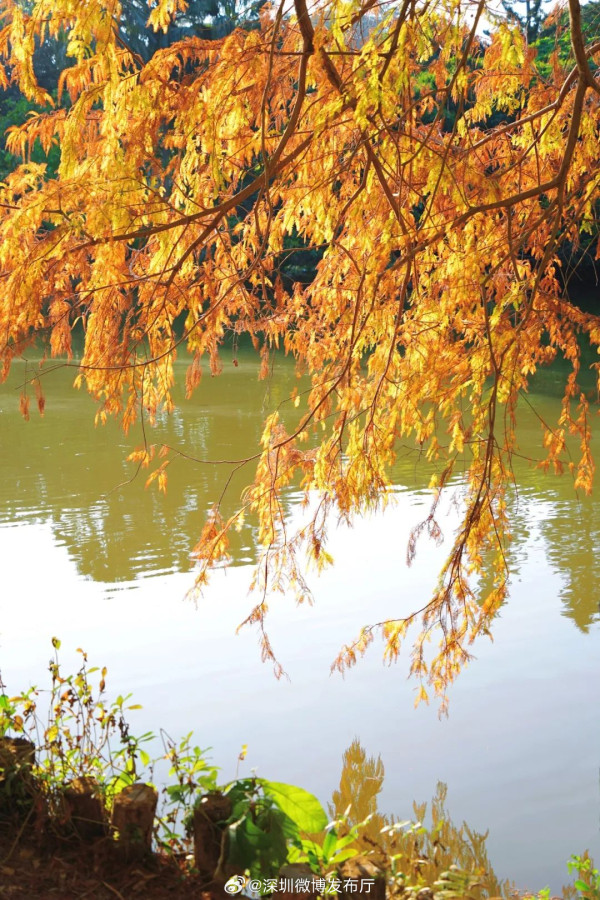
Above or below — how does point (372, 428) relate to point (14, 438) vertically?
above

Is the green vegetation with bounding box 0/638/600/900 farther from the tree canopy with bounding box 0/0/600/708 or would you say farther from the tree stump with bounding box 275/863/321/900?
the tree canopy with bounding box 0/0/600/708

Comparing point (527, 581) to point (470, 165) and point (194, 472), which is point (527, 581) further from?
point (194, 472)

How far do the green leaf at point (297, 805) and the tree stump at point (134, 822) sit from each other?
0.74 ft

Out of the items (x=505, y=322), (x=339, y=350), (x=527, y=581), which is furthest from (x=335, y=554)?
(x=505, y=322)

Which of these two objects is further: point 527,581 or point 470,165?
point 527,581

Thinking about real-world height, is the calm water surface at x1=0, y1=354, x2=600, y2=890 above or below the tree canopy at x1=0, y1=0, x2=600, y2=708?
below

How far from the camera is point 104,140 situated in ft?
8.07

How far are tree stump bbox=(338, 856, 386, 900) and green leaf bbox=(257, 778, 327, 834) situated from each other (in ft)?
0.93

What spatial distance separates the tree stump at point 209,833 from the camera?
1.94 m

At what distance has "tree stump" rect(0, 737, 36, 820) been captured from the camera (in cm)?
204

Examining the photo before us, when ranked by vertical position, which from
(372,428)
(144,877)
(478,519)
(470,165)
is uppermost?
(470,165)

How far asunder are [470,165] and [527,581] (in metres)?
2.41

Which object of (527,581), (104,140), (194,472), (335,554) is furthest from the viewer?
(194,472)

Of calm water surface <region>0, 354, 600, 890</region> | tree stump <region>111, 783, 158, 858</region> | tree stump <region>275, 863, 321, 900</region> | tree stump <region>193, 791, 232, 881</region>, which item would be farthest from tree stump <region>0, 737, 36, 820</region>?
calm water surface <region>0, 354, 600, 890</region>
